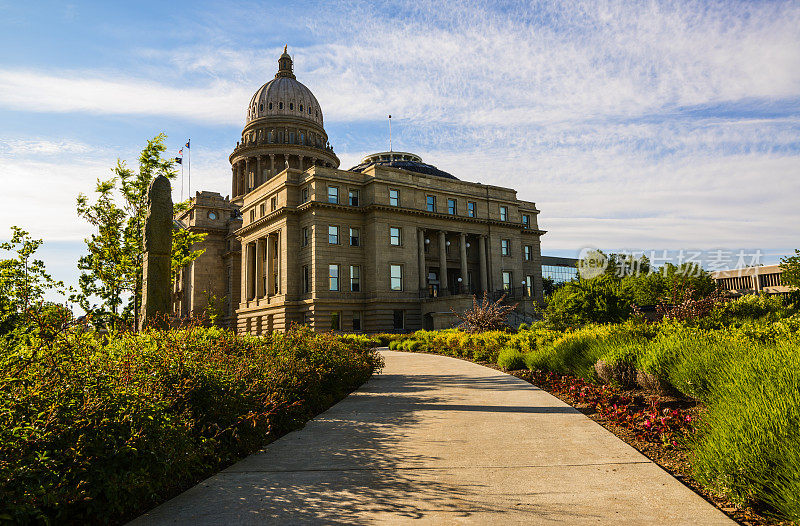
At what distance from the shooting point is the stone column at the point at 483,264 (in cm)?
5384

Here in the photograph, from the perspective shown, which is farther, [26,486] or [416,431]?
[416,431]

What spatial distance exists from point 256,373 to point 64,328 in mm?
2882

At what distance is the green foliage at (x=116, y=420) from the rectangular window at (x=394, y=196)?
41.1m

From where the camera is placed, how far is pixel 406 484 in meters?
5.57

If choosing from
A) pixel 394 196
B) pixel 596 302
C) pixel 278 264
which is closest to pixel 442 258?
A: pixel 394 196

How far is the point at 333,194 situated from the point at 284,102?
41.4 meters

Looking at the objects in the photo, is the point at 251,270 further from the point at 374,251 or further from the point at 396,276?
the point at 396,276

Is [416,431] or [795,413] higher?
[795,413]

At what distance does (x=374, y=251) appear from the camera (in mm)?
46844

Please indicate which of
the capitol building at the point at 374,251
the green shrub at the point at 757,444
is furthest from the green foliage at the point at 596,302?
the green shrub at the point at 757,444

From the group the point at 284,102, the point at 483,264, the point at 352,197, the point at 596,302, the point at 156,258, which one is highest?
the point at 284,102

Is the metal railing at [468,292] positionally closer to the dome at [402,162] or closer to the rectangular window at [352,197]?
the rectangular window at [352,197]

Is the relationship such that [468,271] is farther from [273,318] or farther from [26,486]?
[26,486]

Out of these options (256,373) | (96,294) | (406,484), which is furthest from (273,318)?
(406,484)
